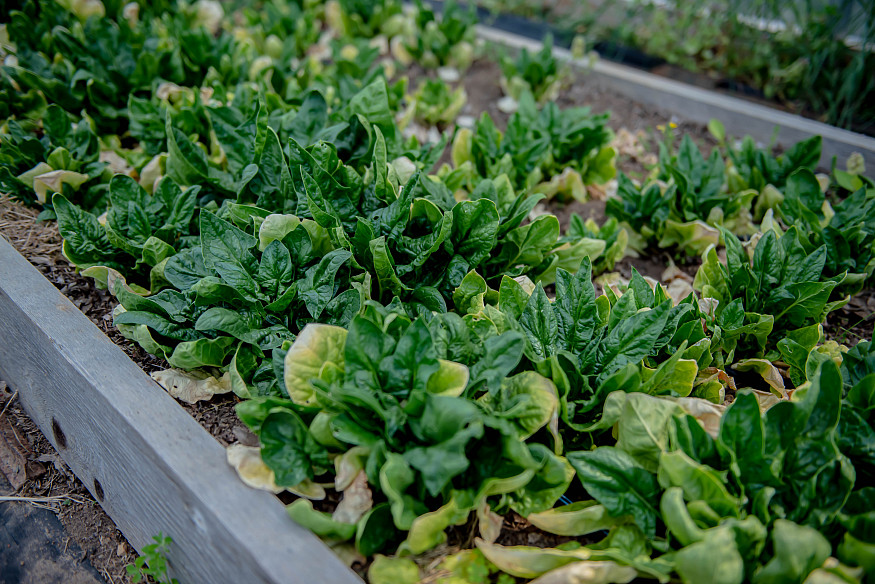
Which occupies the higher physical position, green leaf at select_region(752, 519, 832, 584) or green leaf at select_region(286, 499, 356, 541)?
green leaf at select_region(752, 519, 832, 584)

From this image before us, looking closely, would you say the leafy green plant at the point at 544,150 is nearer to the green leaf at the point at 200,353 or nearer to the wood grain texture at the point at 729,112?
the wood grain texture at the point at 729,112

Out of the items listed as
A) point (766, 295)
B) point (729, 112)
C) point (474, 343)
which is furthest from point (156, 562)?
point (729, 112)

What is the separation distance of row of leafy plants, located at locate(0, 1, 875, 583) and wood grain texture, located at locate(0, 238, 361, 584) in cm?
9

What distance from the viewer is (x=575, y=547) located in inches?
58.3

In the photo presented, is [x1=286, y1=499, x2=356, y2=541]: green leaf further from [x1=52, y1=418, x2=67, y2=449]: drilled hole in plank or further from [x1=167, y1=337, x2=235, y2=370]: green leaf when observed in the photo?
[x1=52, y1=418, x2=67, y2=449]: drilled hole in plank

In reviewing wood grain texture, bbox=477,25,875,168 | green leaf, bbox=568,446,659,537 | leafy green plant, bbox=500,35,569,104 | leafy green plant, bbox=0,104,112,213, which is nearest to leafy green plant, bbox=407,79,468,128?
leafy green plant, bbox=500,35,569,104

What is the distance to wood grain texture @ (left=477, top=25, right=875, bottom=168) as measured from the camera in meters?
3.24

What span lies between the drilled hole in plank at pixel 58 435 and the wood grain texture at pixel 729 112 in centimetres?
351

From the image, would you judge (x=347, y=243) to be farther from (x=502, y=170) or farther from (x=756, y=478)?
(x=756, y=478)

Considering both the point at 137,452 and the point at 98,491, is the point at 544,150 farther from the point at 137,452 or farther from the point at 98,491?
the point at 98,491

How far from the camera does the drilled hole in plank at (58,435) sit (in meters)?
2.12

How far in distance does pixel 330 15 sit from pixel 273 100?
207 centimetres

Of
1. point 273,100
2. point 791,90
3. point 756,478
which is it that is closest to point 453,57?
point 273,100

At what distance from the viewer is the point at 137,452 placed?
1.68 meters
